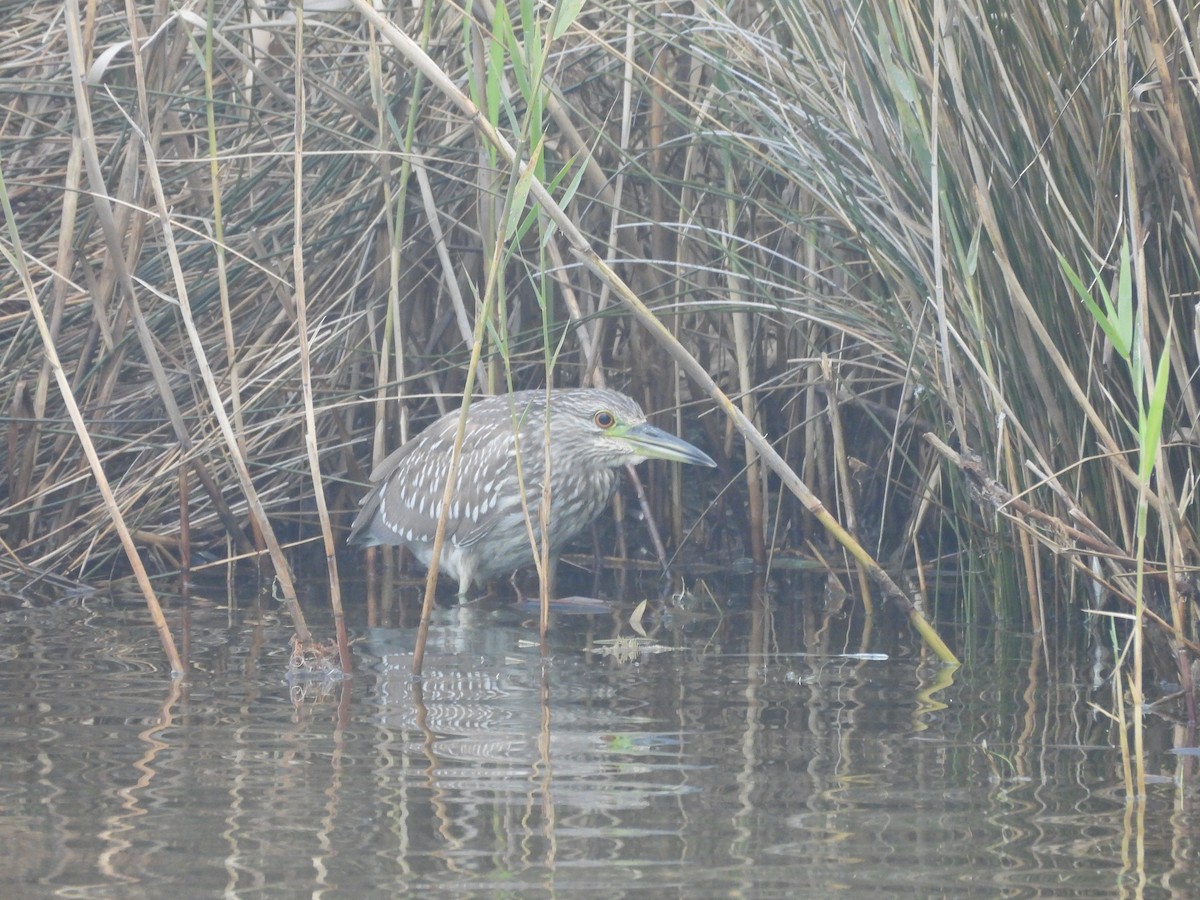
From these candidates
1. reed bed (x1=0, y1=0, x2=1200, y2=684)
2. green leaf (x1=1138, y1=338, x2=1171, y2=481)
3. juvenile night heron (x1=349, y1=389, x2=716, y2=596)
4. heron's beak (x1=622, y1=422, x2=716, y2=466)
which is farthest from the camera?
juvenile night heron (x1=349, y1=389, x2=716, y2=596)

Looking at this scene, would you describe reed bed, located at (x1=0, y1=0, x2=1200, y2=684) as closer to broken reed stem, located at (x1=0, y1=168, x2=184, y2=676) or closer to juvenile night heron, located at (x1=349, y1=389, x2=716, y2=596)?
broken reed stem, located at (x1=0, y1=168, x2=184, y2=676)

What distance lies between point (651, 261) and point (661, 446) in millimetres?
1025

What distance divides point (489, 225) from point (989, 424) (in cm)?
196

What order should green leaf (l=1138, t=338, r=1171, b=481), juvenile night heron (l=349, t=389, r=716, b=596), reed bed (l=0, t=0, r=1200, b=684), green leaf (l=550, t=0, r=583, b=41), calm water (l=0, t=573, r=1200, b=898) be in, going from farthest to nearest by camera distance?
1. juvenile night heron (l=349, t=389, r=716, b=596)
2. reed bed (l=0, t=0, r=1200, b=684)
3. green leaf (l=550, t=0, r=583, b=41)
4. green leaf (l=1138, t=338, r=1171, b=481)
5. calm water (l=0, t=573, r=1200, b=898)

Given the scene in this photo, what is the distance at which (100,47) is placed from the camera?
6.37m

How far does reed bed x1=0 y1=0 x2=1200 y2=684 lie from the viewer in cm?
380

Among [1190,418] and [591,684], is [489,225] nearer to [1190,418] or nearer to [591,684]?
[591,684]

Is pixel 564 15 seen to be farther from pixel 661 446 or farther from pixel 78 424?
pixel 661 446

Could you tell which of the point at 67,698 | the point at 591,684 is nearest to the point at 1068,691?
the point at 591,684

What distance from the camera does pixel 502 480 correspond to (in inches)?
244

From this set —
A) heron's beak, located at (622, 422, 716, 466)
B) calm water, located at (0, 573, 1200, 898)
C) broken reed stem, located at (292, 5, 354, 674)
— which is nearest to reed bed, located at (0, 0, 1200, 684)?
broken reed stem, located at (292, 5, 354, 674)

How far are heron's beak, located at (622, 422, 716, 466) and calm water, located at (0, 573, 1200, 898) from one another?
2.89 feet

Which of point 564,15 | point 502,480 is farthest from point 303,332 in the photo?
point 502,480

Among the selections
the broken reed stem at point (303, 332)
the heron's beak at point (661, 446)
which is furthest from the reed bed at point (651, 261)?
the heron's beak at point (661, 446)
